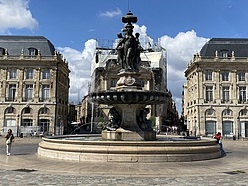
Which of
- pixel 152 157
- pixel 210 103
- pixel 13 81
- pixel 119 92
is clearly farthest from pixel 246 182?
pixel 13 81

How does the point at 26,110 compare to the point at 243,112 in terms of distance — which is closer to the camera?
the point at 243,112

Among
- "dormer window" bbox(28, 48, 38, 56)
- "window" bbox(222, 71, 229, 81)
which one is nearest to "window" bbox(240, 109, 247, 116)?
"window" bbox(222, 71, 229, 81)

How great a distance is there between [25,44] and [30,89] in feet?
31.0

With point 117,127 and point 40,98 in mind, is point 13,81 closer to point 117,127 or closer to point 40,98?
point 40,98

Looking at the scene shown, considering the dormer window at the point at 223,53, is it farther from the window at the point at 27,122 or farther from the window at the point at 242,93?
the window at the point at 27,122

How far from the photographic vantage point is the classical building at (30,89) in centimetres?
5441

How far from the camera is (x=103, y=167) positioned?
409 inches

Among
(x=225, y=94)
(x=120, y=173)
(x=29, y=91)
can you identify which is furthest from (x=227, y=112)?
(x=120, y=173)

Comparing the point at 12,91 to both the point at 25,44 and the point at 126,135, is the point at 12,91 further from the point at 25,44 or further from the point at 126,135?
the point at 126,135

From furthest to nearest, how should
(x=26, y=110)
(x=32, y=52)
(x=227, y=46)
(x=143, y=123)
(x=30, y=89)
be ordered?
(x=227, y=46), (x=32, y=52), (x=30, y=89), (x=26, y=110), (x=143, y=123)

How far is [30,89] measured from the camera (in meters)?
55.9

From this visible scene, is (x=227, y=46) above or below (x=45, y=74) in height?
above

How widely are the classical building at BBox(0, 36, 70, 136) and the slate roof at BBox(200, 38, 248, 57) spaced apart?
93.7 feet

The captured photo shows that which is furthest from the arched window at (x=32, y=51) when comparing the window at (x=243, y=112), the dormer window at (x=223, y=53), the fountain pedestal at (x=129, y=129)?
the fountain pedestal at (x=129, y=129)
